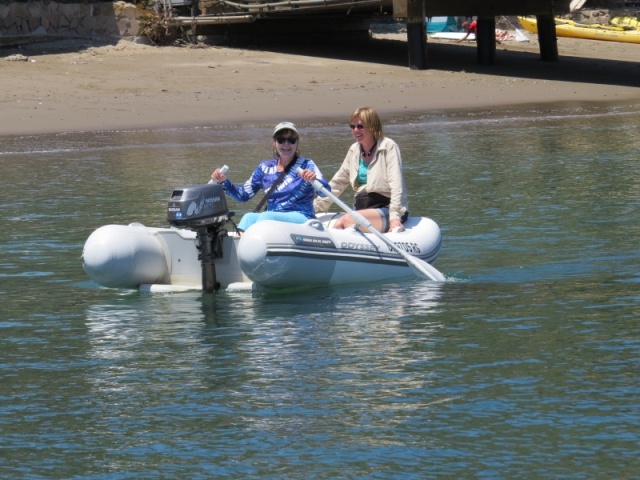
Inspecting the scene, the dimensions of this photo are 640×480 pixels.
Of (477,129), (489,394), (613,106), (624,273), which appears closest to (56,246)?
(624,273)

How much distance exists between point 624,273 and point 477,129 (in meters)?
10.1

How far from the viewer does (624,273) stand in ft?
31.7

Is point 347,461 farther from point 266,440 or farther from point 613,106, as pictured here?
point 613,106

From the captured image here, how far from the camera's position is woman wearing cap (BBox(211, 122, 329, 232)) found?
9.27m

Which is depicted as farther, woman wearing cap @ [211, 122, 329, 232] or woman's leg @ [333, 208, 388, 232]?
woman's leg @ [333, 208, 388, 232]

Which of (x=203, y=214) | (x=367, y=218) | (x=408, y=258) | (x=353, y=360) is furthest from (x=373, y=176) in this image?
(x=353, y=360)

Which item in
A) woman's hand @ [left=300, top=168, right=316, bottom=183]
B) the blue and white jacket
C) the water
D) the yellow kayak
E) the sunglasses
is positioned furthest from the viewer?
the yellow kayak

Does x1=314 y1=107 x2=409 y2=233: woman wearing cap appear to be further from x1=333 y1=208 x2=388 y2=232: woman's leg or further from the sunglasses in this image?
the sunglasses

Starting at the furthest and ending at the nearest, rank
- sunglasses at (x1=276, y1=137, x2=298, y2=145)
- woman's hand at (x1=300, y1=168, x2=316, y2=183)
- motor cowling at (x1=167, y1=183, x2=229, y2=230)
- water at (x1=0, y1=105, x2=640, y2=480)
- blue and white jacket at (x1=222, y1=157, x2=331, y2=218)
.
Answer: blue and white jacket at (x1=222, y1=157, x2=331, y2=218), sunglasses at (x1=276, y1=137, x2=298, y2=145), woman's hand at (x1=300, y1=168, x2=316, y2=183), motor cowling at (x1=167, y1=183, x2=229, y2=230), water at (x1=0, y1=105, x2=640, y2=480)

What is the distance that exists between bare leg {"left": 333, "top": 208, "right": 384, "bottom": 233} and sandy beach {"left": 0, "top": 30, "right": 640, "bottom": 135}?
10345 mm

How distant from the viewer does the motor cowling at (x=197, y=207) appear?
894cm

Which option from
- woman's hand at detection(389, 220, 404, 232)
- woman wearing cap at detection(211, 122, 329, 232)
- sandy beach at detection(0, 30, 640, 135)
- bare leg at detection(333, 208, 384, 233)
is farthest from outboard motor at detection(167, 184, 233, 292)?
sandy beach at detection(0, 30, 640, 135)

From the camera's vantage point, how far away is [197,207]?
29.3 ft

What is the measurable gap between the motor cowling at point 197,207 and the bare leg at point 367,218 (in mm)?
1081
